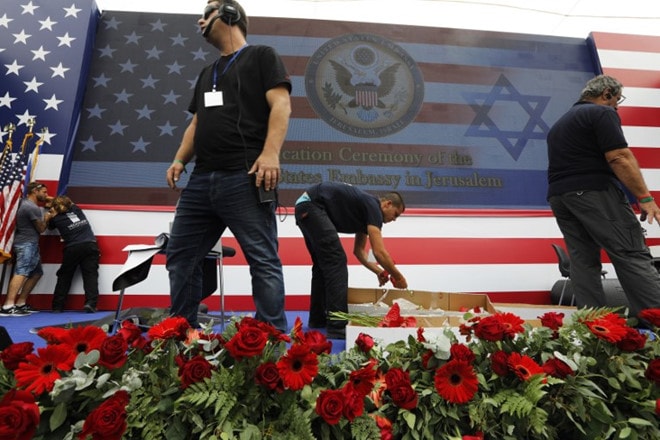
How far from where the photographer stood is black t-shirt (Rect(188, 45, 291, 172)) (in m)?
1.29

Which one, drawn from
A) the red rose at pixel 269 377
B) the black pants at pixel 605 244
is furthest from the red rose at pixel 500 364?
the black pants at pixel 605 244

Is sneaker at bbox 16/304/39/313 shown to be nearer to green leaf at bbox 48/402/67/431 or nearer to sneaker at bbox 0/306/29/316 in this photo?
sneaker at bbox 0/306/29/316

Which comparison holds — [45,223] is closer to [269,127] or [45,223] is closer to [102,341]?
[269,127]

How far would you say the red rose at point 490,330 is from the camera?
0.80 meters

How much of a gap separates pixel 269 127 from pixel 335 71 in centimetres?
283

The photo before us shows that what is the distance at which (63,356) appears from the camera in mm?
638

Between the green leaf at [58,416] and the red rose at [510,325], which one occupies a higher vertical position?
the red rose at [510,325]

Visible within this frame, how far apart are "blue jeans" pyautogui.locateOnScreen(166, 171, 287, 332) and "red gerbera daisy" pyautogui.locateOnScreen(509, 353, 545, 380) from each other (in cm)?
66

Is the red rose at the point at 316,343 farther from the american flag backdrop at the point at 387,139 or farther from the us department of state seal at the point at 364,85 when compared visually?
the us department of state seal at the point at 364,85

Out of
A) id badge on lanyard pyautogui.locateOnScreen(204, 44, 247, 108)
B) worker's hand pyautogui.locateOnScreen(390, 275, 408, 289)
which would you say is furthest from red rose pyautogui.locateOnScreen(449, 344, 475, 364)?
worker's hand pyautogui.locateOnScreen(390, 275, 408, 289)

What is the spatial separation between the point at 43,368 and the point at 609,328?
1.03 m

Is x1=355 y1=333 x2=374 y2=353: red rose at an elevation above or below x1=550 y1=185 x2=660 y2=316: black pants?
below

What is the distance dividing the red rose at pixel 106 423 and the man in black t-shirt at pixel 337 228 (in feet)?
5.02

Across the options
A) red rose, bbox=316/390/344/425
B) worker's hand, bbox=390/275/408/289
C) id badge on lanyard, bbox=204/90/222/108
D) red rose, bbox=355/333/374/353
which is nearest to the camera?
red rose, bbox=316/390/344/425
